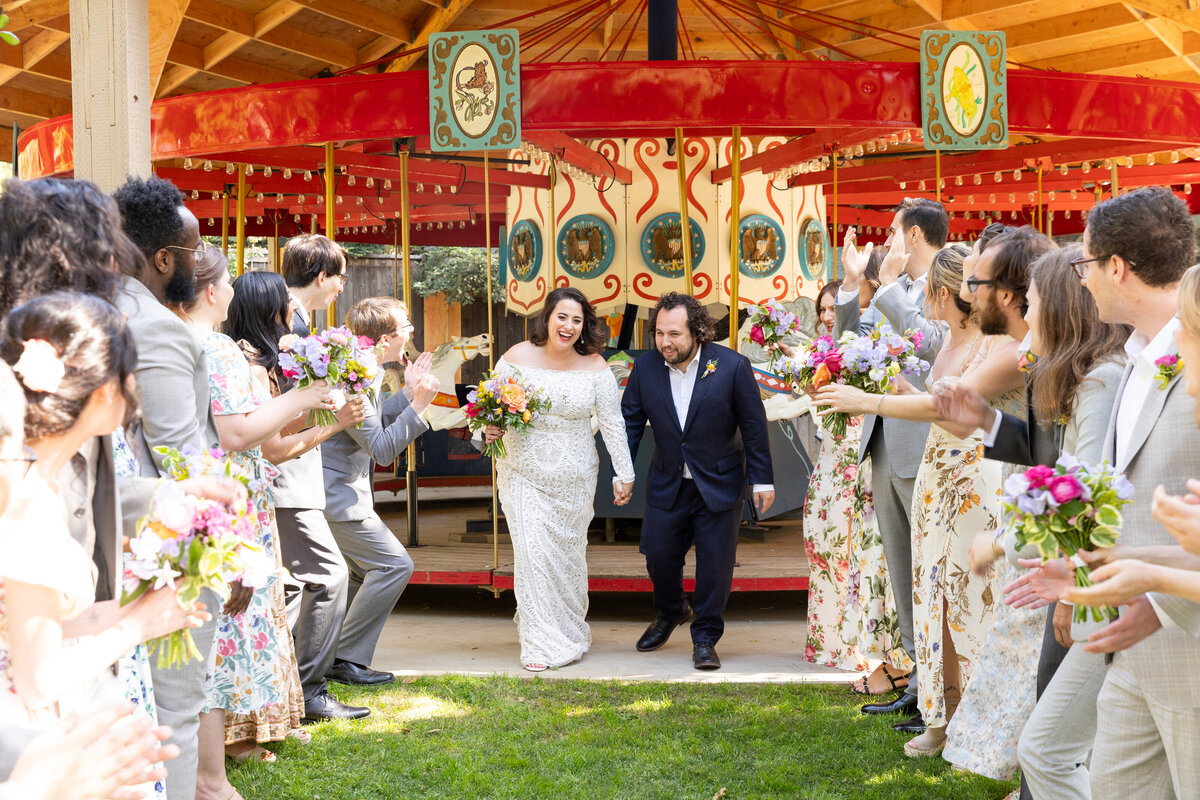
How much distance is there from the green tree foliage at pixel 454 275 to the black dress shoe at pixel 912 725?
14.9m

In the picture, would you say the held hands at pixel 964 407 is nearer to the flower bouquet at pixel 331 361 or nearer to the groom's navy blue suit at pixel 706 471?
the flower bouquet at pixel 331 361

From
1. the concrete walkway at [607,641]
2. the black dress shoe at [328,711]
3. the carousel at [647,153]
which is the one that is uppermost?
the carousel at [647,153]

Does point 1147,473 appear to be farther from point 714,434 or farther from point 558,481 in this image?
point 558,481

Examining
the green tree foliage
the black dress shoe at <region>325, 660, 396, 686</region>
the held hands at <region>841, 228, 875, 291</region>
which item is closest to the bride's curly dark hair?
the held hands at <region>841, 228, 875, 291</region>

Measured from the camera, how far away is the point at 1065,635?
2.88 m

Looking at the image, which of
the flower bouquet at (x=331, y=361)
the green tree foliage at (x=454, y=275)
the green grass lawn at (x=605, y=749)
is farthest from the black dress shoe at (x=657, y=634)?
the green tree foliage at (x=454, y=275)

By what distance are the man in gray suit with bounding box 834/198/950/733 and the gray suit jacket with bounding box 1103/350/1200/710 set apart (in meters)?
2.35

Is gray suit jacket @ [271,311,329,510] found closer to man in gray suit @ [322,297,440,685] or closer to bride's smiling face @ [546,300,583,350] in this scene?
man in gray suit @ [322,297,440,685]

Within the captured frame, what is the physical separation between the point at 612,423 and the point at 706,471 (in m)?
0.63

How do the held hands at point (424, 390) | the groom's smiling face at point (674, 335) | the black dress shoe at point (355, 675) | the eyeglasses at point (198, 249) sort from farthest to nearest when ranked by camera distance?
the groom's smiling face at point (674, 335)
the black dress shoe at point (355, 675)
the held hands at point (424, 390)
the eyeglasses at point (198, 249)

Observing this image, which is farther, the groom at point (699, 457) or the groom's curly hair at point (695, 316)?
the groom's curly hair at point (695, 316)

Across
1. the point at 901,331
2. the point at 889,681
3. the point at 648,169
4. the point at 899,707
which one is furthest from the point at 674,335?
the point at 648,169

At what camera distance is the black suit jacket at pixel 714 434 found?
6.21 meters

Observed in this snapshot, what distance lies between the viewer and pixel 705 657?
19.7 ft
